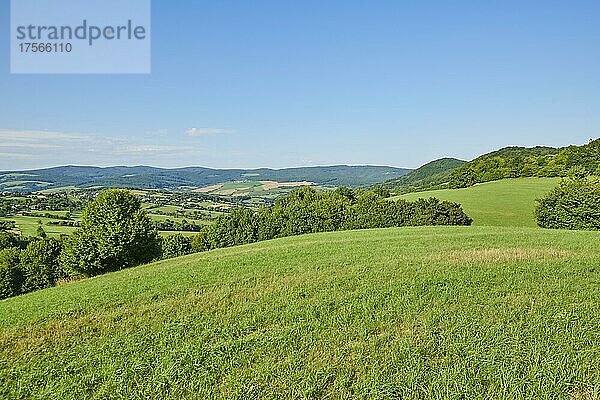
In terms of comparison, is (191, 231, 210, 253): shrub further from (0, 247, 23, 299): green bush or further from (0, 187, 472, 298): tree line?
(0, 247, 23, 299): green bush

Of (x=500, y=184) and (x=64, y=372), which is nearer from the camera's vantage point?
(x=64, y=372)

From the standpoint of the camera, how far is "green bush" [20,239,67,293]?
47.8 meters

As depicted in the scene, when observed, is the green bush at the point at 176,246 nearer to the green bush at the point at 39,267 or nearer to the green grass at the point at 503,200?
the green bush at the point at 39,267

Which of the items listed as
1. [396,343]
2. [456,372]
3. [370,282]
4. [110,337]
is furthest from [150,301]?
[456,372]

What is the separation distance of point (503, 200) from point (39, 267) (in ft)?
229

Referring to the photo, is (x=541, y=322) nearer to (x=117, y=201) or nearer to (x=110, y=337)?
(x=110, y=337)

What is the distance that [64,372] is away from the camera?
9.95 metres

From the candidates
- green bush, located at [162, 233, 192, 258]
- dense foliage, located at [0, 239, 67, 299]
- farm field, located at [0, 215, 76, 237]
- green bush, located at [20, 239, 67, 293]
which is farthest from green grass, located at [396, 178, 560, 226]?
farm field, located at [0, 215, 76, 237]

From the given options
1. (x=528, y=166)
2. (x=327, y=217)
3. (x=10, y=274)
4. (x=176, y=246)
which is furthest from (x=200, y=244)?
(x=528, y=166)

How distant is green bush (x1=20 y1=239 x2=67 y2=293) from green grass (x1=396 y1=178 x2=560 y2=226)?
2100 inches

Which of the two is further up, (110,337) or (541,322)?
(541,322)

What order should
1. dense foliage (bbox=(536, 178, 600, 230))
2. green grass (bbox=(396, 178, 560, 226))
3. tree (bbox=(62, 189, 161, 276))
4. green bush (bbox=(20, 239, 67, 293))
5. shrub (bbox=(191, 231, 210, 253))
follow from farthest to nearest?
1. shrub (bbox=(191, 231, 210, 253))
2. green grass (bbox=(396, 178, 560, 226))
3. dense foliage (bbox=(536, 178, 600, 230))
4. green bush (bbox=(20, 239, 67, 293))
5. tree (bbox=(62, 189, 161, 276))

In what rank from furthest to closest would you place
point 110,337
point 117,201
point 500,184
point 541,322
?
point 500,184 < point 117,201 < point 110,337 < point 541,322

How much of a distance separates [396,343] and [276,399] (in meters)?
3.21
